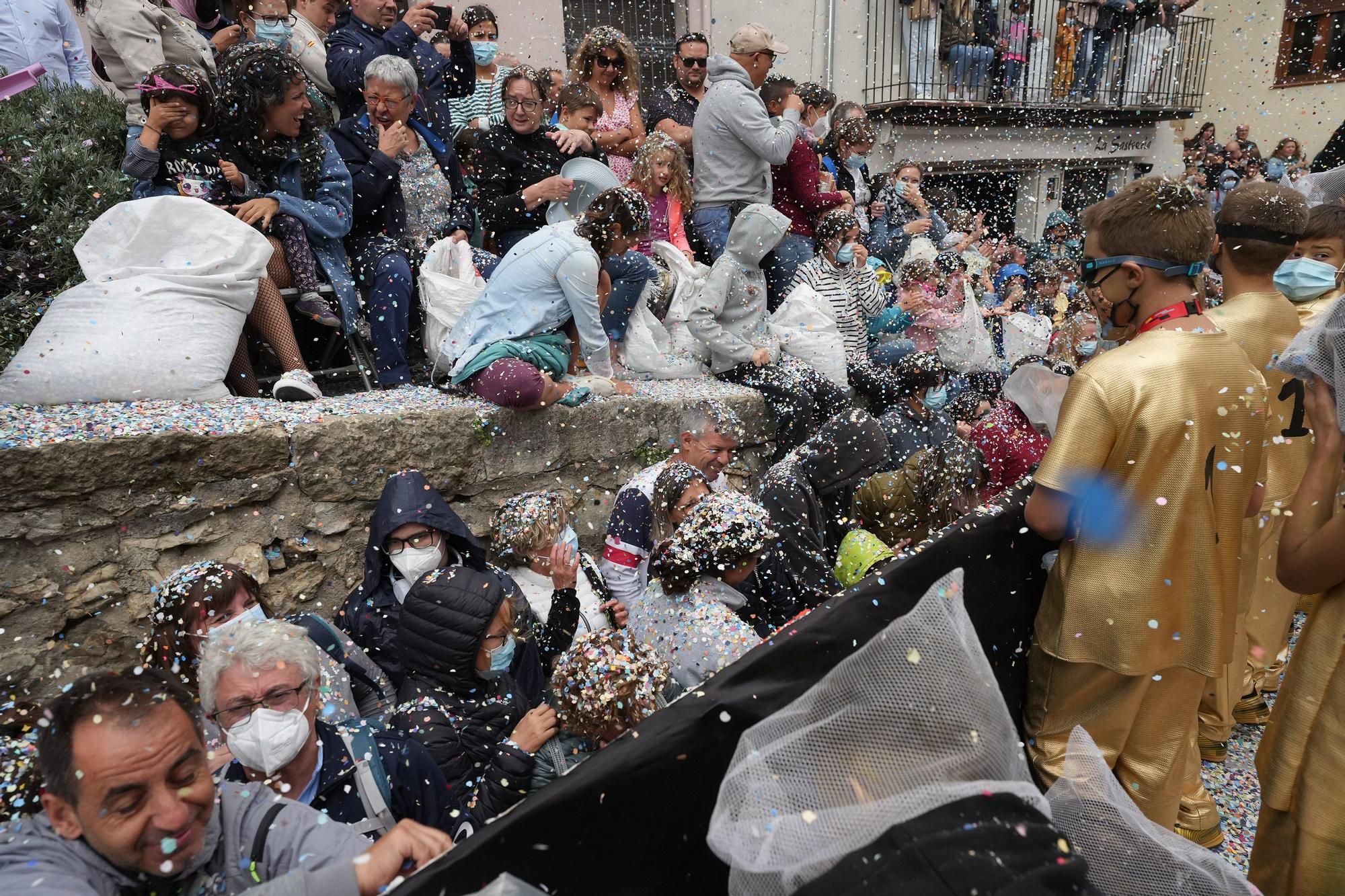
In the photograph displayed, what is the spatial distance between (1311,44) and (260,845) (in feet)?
77.2

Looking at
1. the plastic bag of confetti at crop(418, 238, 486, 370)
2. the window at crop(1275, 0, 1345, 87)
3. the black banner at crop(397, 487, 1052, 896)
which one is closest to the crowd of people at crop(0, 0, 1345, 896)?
the plastic bag of confetti at crop(418, 238, 486, 370)

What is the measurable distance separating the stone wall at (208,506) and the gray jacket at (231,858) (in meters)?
1.76

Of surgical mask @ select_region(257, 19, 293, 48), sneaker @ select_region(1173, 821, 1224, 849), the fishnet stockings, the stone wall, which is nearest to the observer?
sneaker @ select_region(1173, 821, 1224, 849)

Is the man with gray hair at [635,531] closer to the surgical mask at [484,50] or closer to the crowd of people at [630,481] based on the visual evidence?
the crowd of people at [630,481]

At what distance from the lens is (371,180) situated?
4.84 metres

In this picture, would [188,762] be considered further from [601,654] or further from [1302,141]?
[1302,141]

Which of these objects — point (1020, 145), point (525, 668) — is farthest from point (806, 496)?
point (1020, 145)

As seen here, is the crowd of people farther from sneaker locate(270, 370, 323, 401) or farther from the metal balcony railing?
the metal balcony railing

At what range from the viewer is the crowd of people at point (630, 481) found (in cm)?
188

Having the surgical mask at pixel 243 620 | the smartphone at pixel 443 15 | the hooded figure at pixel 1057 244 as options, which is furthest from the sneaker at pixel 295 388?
the hooded figure at pixel 1057 244

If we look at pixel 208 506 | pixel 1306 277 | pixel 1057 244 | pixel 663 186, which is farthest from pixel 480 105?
pixel 1057 244

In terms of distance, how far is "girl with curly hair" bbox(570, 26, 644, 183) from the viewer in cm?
623

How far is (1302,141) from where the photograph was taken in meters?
18.1

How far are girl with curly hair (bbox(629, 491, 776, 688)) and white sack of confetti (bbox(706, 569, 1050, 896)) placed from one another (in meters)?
1.57
